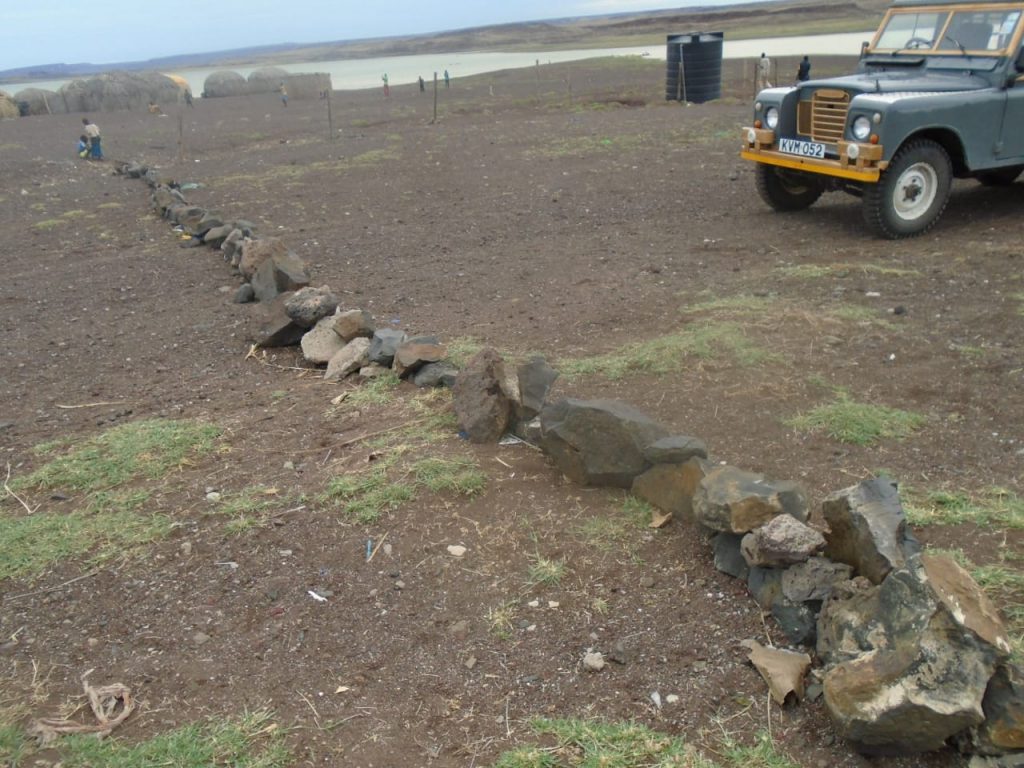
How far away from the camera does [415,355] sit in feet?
18.5

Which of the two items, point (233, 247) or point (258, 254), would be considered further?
point (233, 247)

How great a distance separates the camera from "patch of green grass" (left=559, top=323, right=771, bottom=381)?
5.63 m

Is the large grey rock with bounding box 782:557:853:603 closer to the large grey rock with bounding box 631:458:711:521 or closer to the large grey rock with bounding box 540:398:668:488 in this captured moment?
the large grey rock with bounding box 631:458:711:521

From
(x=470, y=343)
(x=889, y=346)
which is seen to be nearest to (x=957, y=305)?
(x=889, y=346)

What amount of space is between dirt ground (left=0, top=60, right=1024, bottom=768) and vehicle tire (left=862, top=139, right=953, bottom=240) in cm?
24

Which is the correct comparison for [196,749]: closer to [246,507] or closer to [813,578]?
[246,507]

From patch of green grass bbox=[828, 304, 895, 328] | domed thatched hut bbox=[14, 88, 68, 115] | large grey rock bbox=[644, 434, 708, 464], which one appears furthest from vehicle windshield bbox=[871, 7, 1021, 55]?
domed thatched hut bbox=[14, 88, 68, 115]

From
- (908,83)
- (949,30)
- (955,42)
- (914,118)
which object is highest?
(949,30)

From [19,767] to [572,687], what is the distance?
1.81 metres

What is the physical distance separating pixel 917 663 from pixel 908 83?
7710mm

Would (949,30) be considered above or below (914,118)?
above

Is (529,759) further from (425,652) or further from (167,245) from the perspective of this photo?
(167,245)

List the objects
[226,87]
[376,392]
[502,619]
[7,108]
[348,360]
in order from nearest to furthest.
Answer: [502,619], [376,392], [348,360], [7,108], [226,87]

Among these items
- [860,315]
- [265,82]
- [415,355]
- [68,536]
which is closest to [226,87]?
[265,82]
